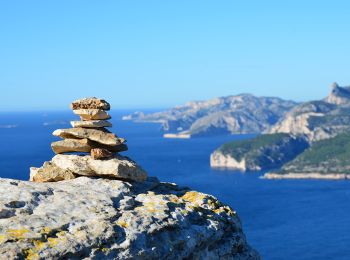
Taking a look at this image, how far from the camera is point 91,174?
48.4ft

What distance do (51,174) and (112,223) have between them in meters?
3.62

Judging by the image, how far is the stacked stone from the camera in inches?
596

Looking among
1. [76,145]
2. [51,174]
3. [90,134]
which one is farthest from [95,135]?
[51,174]

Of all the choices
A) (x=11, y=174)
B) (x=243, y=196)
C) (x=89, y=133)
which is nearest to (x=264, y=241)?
(x=243, y=196)

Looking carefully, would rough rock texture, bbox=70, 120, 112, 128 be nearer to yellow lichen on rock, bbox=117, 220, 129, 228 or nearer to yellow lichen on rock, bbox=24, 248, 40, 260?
yellow lichen on rock, bbox=117, 220, 129, 228

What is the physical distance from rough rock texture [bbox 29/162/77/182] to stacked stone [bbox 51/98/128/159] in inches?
20.1

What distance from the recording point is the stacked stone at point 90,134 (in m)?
15.1

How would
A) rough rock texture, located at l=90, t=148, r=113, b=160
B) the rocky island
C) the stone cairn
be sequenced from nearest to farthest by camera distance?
1. the rocky island
2. rough rock texture, located at l=90, t=148, r=113, b=160
3. the stone cairn

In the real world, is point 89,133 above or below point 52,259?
above

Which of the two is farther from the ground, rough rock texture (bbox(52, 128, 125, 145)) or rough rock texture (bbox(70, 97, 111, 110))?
rough rock texture (bbox(70, 97, 111, 110))

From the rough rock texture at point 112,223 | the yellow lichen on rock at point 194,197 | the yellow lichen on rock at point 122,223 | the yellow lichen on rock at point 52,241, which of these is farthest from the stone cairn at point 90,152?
the yellow lichen on rock at point 52,241

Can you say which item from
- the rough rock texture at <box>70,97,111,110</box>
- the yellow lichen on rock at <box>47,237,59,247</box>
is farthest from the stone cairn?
the yellow lichen on rock at <box>47,237,59,247</box>

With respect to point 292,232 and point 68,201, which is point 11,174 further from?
point 68,201

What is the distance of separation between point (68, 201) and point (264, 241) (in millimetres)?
117346
